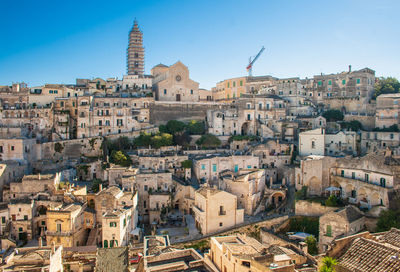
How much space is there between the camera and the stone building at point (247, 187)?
104 feet

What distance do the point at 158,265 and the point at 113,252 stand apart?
595cm

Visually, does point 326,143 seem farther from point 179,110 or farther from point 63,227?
point 63,227

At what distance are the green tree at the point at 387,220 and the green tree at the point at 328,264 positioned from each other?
43.1 ft

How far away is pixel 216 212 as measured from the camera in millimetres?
28359

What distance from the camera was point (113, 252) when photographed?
72.9ft

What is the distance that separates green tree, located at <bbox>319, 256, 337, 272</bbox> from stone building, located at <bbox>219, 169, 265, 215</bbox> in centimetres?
1890

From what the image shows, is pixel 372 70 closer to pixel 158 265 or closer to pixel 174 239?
pixel 174 239

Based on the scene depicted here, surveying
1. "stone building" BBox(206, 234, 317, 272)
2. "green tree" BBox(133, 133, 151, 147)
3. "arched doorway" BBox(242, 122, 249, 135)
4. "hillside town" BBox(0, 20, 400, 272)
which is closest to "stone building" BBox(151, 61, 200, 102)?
"hillside town" BBox(0, 20, 400, 272)

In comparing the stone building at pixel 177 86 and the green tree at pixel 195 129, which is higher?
the stone building at pixel 177 86

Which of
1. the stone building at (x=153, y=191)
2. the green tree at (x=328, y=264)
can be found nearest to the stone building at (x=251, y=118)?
the stone building at (x=153, y=191)

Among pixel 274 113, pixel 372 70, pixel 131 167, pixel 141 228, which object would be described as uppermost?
pixel 372 70

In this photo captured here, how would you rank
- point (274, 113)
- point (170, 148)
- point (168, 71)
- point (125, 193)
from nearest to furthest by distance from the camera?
point (125, 193) → point (170, 148) → point (274, 113) → point (168, 71)

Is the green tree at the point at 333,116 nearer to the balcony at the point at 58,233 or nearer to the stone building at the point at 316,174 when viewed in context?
the stone building at the point at 316,174

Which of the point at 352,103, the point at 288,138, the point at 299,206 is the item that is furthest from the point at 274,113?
the point at 299,206
